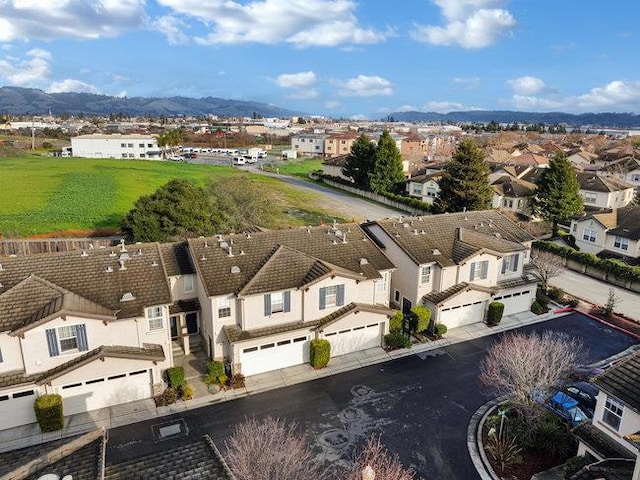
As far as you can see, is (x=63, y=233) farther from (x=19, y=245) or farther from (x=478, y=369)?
(x=478, y=369)

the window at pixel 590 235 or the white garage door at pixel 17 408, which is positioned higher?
the window at pixel 590 235

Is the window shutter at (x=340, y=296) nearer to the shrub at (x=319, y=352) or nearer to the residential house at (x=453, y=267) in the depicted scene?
the shrub at (x=319, y=352)

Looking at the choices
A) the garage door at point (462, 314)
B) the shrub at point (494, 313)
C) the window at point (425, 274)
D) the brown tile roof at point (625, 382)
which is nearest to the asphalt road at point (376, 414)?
the garage door at point (462, 314)

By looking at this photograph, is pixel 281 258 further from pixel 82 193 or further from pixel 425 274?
pixel 82 193

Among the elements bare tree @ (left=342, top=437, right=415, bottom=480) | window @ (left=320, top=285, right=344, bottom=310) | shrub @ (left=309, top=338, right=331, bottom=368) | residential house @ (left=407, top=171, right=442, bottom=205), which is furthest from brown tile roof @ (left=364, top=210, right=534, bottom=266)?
residential house @ (left=407, top=171, right=442, bottom=205)

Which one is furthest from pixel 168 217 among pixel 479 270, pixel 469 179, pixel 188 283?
pixel 469 179

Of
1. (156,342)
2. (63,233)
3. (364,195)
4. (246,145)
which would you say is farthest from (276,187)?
(246,145)

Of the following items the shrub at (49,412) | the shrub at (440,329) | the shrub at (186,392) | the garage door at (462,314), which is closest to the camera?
the shrub at (49,412)
